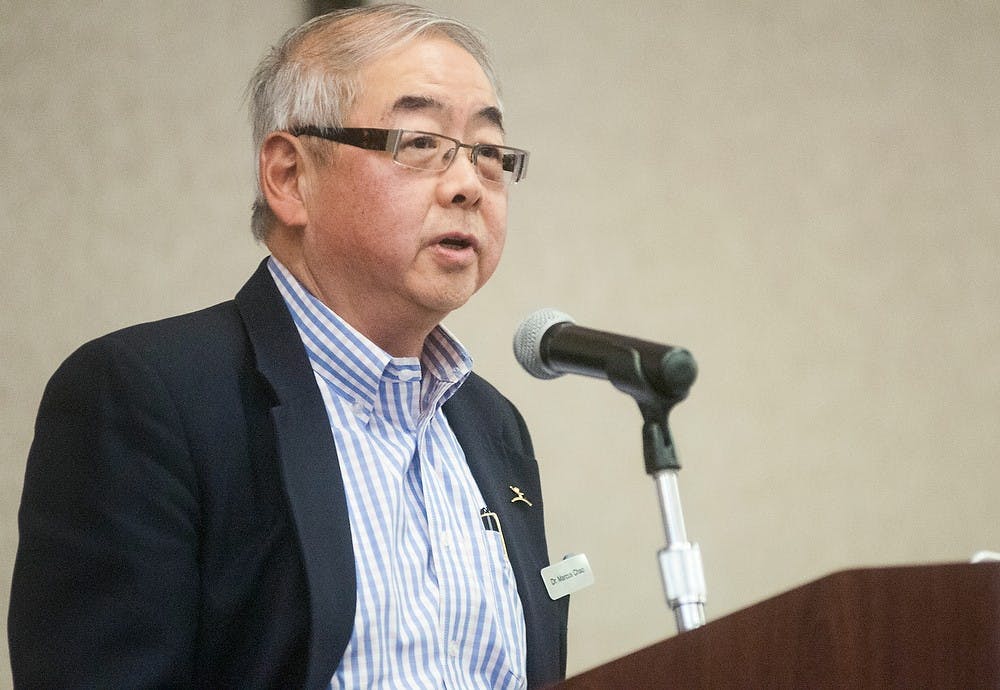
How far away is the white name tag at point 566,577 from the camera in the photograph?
1915 mm

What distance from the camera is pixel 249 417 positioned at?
1632mm

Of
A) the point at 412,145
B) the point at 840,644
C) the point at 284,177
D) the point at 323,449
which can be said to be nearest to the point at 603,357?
the point at 840,644

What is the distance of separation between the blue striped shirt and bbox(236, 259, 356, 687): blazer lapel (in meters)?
0.05

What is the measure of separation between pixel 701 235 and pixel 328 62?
1754 millimetres

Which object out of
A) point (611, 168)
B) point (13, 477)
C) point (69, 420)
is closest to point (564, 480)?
point (611, 168)

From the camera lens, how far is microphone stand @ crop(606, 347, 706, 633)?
121cm

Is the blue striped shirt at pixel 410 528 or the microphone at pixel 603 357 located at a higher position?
the microphone at pixel 603 357

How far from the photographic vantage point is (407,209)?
A: 69.7 inches

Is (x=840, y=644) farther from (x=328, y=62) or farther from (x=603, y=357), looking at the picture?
(x=328, y=62)

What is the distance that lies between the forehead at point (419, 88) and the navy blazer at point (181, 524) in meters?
0.41

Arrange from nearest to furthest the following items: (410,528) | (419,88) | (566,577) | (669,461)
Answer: (669,461)
(410,528)
(419,88)
(566,577)

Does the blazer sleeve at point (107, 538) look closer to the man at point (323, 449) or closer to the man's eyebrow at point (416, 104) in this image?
the man at point (323, 449)

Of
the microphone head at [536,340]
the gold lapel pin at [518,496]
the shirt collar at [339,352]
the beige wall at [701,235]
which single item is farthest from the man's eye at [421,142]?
the beige wall at [701,235]

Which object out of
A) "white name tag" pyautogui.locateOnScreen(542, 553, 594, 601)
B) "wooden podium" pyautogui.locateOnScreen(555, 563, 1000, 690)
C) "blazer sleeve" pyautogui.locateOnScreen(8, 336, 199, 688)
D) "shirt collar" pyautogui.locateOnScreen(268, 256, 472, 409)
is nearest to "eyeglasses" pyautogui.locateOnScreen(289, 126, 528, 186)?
"shirt collar" pyautogui.locateOnScreen(268, 256, 472, 409)
